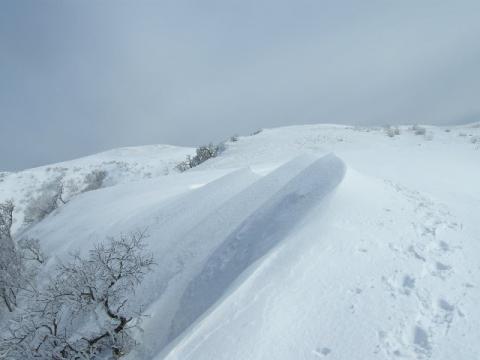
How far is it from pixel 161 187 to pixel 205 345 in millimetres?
11651

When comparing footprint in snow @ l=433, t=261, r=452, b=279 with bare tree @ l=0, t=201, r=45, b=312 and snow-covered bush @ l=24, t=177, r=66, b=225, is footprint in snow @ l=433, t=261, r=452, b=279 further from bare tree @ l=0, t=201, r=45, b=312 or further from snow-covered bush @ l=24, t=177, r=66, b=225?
snow-covered bush @ l=24, t=177, r=66, b=225

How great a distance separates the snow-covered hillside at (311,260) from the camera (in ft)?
12.4

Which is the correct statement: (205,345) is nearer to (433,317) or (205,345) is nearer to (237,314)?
(237,314)

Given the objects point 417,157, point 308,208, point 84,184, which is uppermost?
point 308,208

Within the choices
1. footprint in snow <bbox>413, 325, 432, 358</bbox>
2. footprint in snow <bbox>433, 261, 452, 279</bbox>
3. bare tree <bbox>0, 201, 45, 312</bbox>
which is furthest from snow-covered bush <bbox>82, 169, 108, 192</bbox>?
footprint in snow <bbox>413, 325, 432, 358</bbox>

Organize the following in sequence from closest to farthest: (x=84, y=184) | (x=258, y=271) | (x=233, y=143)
Answer: 1. (x=258, y=271)
2. (x=233, y=143)
3. (x=84, y=184)

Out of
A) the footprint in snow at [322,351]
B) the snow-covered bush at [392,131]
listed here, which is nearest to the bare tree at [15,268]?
the footprint in snow at [322,351]

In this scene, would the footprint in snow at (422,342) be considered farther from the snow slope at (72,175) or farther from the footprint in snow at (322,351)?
the snow slope at (72,175)

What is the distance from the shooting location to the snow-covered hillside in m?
3.79

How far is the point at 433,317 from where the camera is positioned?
3939 millimetres

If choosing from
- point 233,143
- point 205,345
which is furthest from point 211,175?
point 205,345

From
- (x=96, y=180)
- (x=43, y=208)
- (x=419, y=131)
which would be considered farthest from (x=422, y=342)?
(x=96, y=180)

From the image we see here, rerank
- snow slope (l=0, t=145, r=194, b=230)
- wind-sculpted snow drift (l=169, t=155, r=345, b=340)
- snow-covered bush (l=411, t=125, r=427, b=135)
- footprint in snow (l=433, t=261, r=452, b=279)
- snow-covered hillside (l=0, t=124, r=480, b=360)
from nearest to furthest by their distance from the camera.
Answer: snow-covered hillside (l=0, t=124, r=480, b=360) → footprint in snow (l=433, t=261, r=452, b=279) → wind-sculpted snow drift (l=169, t=155, r=345, b=340) → snow-covered bush (l=411, t=125, r=427, b=135) → snow slope (l=0, t=145, r=194, b=230)

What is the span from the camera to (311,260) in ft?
16.9
